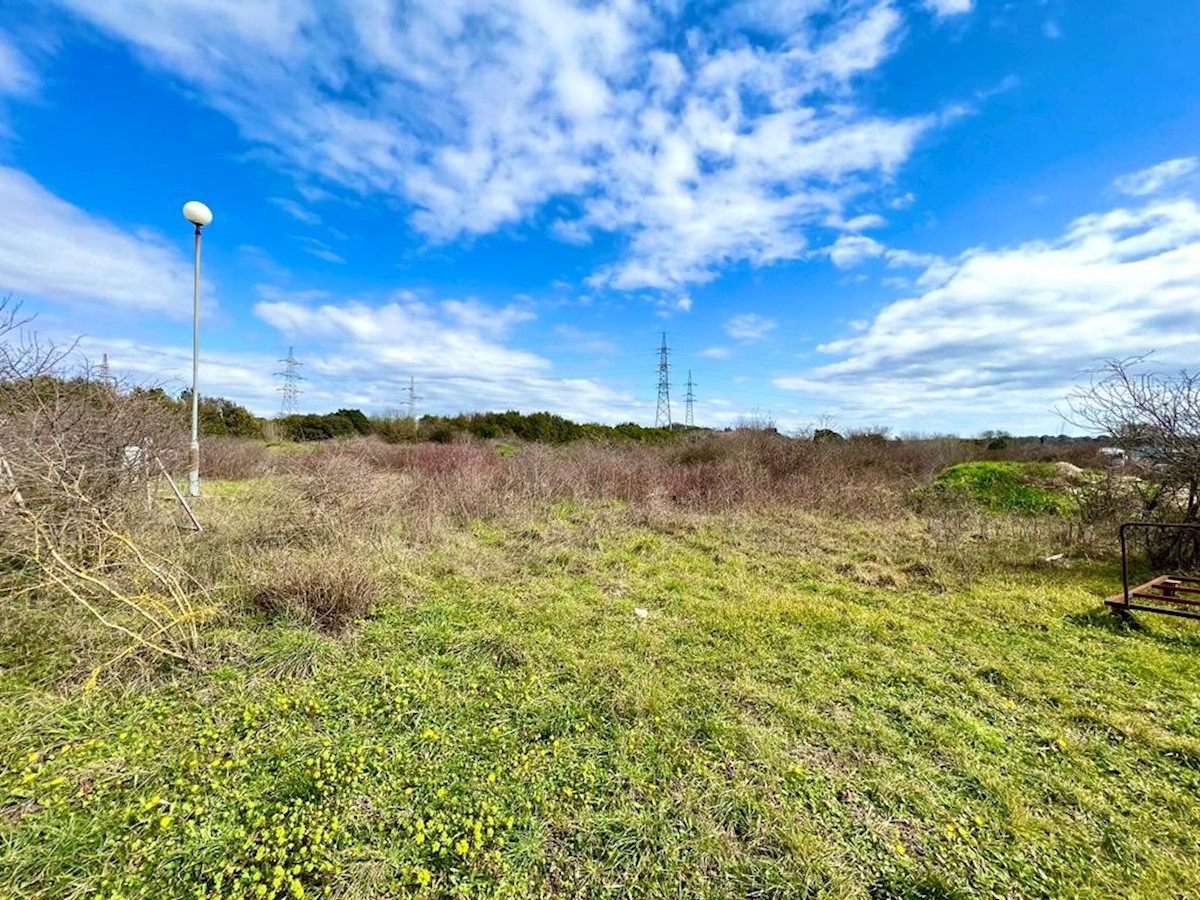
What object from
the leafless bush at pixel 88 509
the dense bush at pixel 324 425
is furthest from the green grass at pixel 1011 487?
the dense bush at pixel 324 425

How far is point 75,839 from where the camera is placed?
2127mm

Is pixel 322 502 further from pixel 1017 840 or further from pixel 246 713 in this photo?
pixel 1017 840

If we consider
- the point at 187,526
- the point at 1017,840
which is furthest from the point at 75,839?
the point at 187,526

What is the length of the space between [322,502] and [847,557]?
7.41 meters

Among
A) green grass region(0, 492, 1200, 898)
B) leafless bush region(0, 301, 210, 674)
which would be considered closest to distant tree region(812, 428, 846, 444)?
green grass region(0, 492, 1200, 898)

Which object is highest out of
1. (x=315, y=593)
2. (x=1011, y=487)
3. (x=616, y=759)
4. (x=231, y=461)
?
(x=231, y=461)

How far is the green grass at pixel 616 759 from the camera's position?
2.06 metres

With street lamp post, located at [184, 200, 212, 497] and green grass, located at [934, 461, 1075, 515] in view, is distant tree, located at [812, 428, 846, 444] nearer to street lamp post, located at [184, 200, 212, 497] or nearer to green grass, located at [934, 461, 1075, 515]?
green grass, located at [934, 461, 1075, 515]

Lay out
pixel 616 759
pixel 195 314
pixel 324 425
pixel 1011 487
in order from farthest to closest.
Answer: pixel 324 425 < pixel 1011 487 < pixel 195 314 < pixel 616 759

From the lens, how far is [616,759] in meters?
2.73

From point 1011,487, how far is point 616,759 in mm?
12578

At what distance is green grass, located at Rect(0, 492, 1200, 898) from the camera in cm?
206

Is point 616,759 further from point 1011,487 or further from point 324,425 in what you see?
point 324,425

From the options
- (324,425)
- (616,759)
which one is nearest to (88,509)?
(616,759)
